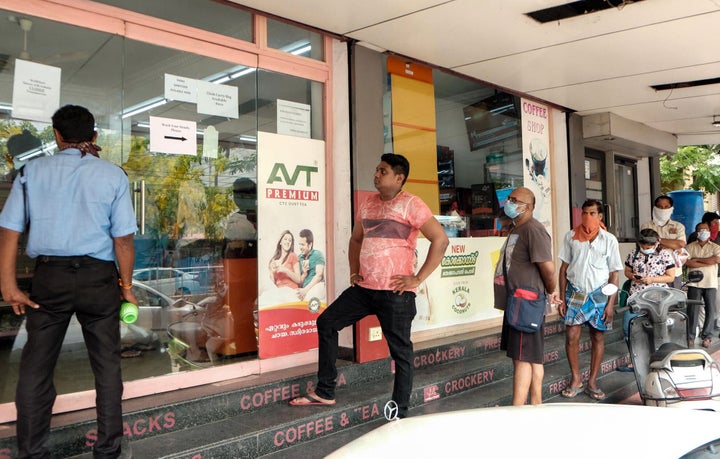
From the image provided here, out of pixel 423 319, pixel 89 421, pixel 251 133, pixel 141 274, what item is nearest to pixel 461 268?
pixel 423 319

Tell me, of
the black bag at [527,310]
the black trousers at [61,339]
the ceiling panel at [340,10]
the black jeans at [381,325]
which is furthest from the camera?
the ceiling panel at [340,10]

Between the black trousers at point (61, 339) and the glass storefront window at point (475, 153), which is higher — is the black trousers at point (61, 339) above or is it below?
below

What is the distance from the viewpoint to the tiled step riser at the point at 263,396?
10.1 ft

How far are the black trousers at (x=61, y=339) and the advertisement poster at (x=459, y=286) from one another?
335 centimetres

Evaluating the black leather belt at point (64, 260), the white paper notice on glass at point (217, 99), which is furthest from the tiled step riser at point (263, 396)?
the white paper notice on glass at point (217, 99)

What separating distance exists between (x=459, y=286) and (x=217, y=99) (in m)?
3.32

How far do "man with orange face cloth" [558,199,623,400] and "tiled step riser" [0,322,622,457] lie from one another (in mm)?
804

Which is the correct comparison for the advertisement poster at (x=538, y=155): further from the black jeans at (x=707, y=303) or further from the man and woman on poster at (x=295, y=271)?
the man and woman on poster at (x=295, y=271)

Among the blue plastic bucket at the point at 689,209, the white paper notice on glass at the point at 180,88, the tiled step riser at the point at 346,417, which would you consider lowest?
the tiled step riser at the point at 346,417

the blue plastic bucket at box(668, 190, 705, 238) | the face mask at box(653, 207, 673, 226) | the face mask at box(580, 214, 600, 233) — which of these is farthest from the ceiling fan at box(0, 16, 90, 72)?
the blue plastic bucket at box(668, 190, 705, 238)

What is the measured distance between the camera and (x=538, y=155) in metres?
7.34

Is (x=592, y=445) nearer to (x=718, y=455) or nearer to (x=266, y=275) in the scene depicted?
(x=718, y=455)

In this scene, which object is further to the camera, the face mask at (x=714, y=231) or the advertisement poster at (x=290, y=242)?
the face mask at (x=714, y=231)

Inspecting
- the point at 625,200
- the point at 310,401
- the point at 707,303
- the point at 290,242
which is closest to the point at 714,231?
the point at 707,303
